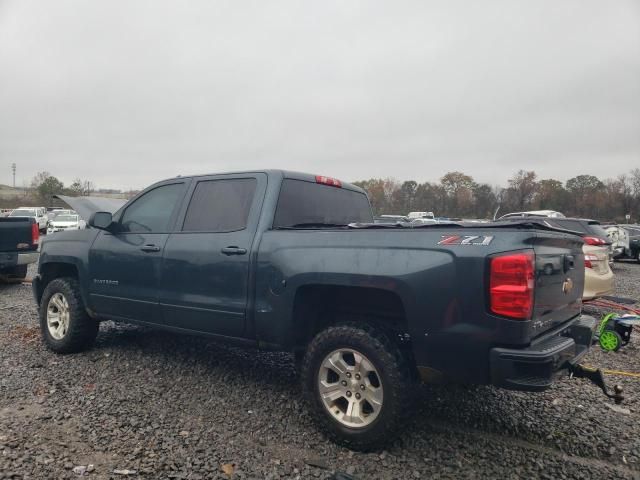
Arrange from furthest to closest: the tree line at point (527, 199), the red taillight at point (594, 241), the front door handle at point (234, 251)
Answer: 1. the tree line at point (527, 199)
2. the red taillight at point (594, 241)
3. the front door handle at point (234, 251)

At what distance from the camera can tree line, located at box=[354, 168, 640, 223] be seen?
56.0 m

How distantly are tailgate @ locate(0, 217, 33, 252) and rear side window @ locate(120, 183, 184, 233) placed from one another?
19.0 ft

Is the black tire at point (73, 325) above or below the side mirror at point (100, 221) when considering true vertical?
below

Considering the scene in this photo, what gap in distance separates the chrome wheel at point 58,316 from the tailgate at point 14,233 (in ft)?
15.8

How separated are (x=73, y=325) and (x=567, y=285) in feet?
15.1

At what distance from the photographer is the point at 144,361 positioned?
4.87 metres

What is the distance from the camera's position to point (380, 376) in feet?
9.95

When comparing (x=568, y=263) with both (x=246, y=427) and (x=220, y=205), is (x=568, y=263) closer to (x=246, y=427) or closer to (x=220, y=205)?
(x=246, y=427)

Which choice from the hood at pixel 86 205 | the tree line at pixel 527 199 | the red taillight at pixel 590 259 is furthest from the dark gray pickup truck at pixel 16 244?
the tree line at pixel 527 199

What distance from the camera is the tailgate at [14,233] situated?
902 centimetres

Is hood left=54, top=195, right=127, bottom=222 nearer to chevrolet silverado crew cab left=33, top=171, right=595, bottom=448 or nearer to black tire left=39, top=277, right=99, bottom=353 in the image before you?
chevrolet silverado crew cab left=33, top=171, right=595, bottom=448

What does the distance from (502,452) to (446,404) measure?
2.71 ft

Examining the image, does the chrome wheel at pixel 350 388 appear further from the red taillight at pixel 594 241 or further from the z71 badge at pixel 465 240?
the red taillight at pixel 594 241

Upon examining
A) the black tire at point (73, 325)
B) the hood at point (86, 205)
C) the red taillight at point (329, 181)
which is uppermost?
the red taillight at point (329, 181)
